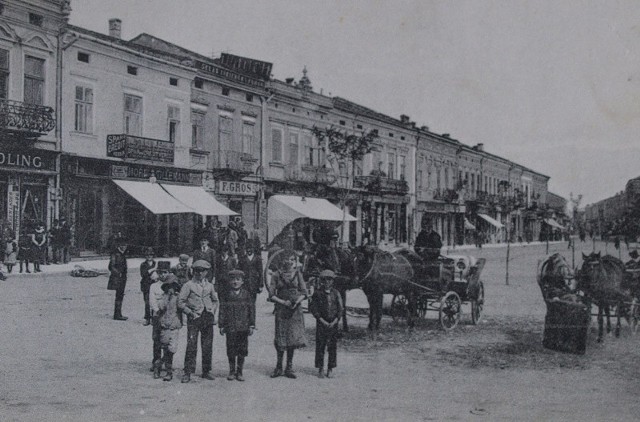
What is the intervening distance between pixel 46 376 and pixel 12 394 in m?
0.65

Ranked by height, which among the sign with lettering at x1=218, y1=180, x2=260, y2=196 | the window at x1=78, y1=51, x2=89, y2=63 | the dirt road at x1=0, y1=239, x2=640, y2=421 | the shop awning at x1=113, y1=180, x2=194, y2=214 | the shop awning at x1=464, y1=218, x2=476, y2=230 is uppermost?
the window at x1=78, y1=51, x2=89, y2=63

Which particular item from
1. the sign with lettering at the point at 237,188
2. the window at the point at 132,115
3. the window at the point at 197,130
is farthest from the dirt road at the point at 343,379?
the sign with lettering at the point at 237,188

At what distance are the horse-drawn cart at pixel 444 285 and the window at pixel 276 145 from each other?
59.2ft

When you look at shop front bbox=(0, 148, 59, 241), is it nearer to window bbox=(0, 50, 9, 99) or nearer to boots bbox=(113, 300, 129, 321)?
window bbox=(0, 50, 9, 99)

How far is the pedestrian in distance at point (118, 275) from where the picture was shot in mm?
9930

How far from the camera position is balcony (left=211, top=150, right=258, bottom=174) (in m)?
24.5

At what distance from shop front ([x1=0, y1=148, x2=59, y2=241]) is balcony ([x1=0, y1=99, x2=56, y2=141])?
55cm

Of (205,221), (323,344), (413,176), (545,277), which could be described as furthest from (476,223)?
(323,344)

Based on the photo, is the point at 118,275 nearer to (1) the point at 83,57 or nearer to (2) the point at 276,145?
(1) the point at 83,57

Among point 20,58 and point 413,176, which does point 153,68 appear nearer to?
point 20,58

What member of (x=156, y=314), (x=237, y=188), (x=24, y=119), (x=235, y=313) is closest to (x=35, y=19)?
(x=24, y=119)

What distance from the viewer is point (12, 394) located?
575 centimetres

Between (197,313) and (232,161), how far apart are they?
1887 centimetres

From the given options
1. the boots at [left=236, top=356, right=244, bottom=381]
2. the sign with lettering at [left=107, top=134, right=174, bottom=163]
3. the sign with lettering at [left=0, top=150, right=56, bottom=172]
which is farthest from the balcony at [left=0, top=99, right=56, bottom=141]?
the boots at [left=236, top=356, right=244, bottom=381]
